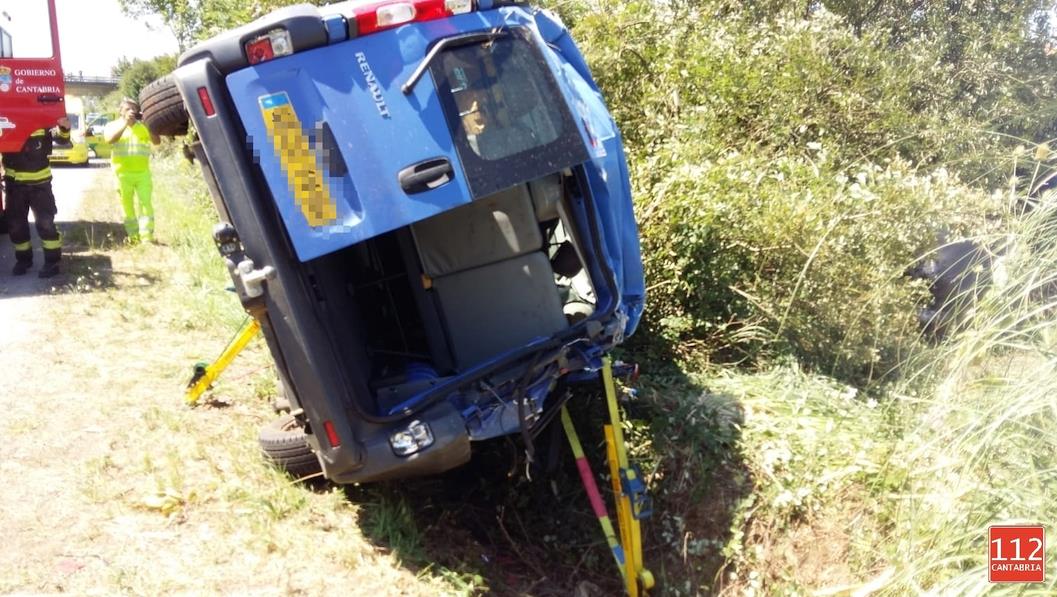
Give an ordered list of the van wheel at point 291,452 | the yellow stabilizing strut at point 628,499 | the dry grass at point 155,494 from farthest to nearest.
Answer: the van wheel at point 291,452
the yellow stabilizing strut at point 628,499
the dry grass at point 155,494

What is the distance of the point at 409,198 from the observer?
3232 millimetres

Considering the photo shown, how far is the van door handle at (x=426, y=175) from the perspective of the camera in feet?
10.6

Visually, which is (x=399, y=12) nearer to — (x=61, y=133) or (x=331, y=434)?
(x=331, y=434)

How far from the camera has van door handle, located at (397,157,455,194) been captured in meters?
3.23

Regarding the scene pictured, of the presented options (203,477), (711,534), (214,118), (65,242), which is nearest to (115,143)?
(65,242)

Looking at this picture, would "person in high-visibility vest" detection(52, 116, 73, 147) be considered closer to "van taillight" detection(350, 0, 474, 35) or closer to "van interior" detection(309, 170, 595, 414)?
"van interior" detection(309, 170, 595, 414)

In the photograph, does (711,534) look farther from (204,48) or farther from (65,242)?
(65,242)

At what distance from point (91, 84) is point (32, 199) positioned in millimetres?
52885

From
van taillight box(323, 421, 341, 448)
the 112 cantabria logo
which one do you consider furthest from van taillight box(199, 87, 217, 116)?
the 112 cantabria logo

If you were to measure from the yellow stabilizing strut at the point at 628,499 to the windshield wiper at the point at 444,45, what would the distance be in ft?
5.07

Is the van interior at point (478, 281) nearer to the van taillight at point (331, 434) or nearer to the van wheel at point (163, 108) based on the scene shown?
the van taillight at point (331, 434)

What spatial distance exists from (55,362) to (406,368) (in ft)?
8.55

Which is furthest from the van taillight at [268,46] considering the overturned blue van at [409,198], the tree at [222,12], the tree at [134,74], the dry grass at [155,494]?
the tree at [134,74]

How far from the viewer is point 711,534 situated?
4.32 metres
